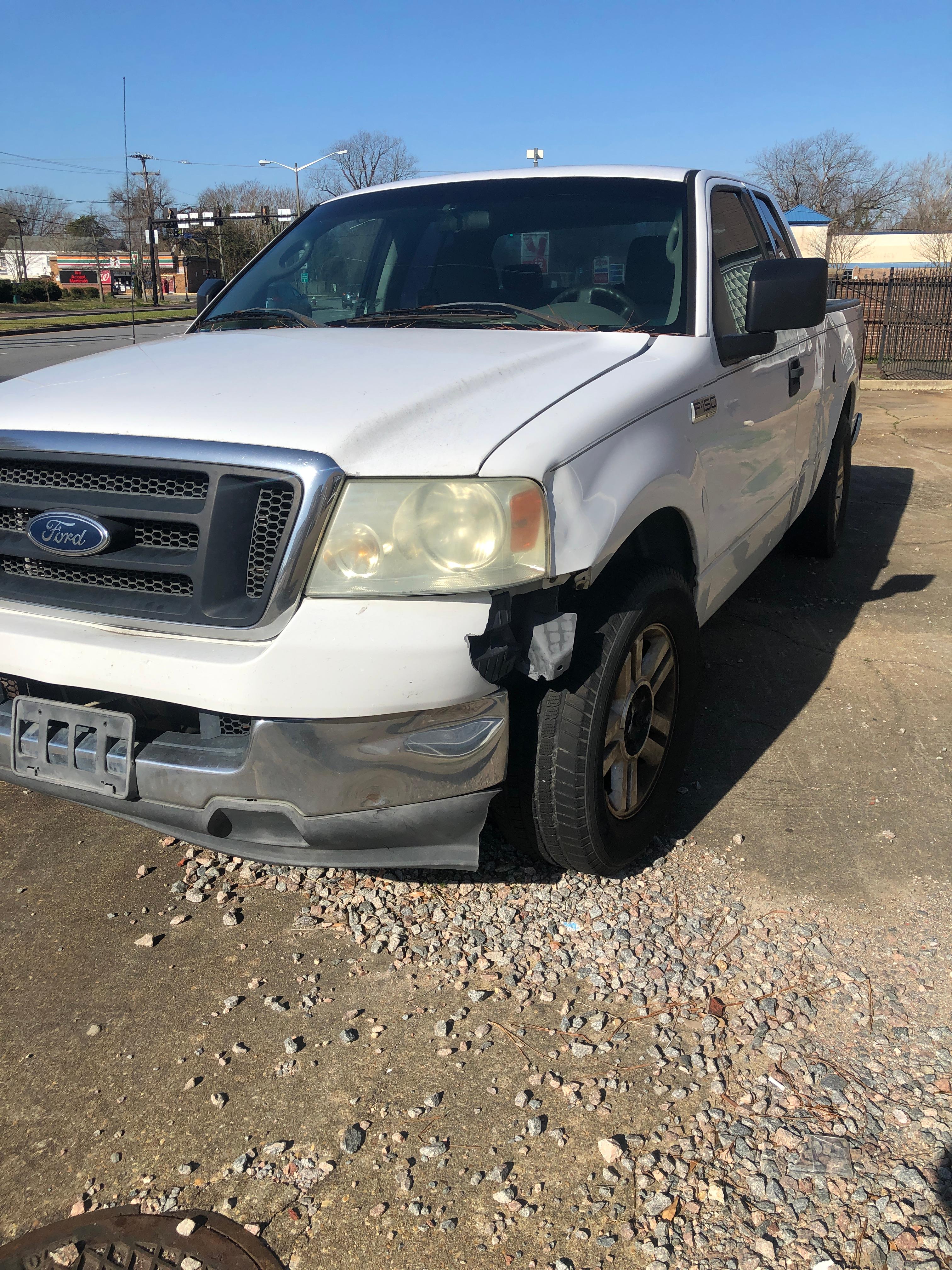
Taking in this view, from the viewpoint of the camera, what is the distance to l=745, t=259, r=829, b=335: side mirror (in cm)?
301

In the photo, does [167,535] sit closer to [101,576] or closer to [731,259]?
[101,576]

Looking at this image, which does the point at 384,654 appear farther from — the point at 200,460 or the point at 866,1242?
the point at 866,1242

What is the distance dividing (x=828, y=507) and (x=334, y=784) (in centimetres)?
440

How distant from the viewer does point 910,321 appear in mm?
16328

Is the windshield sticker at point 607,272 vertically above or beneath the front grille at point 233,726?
above

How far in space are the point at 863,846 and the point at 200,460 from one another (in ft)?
7.15

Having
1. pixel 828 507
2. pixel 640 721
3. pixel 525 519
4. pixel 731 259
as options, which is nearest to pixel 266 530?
pixel 525 519

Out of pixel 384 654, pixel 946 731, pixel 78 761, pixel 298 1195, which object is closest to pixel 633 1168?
pixel 298 1195

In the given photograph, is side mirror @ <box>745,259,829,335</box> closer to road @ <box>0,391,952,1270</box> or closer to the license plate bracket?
road @ <box>0,391,952,1270</box>

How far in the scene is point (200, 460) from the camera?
6.75 ft

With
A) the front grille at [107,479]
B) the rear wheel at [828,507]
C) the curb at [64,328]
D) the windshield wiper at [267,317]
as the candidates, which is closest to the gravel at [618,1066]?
the front grille at [107,479]

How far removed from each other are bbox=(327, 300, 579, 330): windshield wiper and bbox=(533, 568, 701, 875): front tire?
92cm

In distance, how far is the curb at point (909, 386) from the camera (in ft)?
50.3

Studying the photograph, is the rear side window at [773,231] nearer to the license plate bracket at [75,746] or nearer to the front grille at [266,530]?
the front grille at [266,530]
